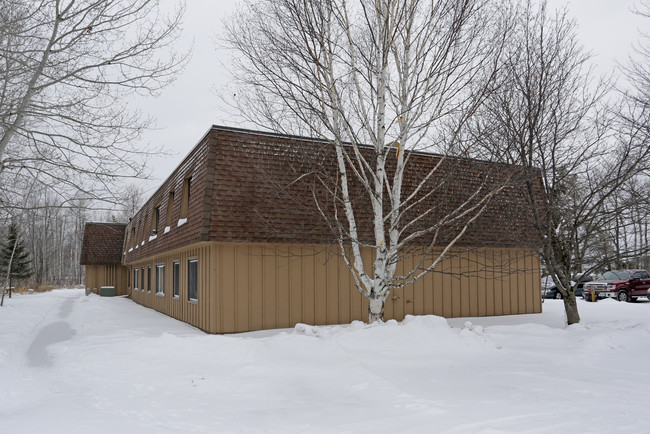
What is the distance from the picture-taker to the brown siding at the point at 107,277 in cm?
3108

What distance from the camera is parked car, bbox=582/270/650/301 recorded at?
22.1m

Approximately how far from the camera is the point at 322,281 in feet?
40.7

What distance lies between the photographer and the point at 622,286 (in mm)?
22156

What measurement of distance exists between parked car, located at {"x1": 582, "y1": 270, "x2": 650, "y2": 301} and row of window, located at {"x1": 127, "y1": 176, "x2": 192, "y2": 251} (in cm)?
1949

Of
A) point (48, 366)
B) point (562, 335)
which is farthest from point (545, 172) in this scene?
point (48, 366)

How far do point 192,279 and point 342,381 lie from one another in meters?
8.18

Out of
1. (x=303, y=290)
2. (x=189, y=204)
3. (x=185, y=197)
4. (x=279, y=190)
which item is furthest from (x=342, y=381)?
(x=185, y=197)

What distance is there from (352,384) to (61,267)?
6596 centimetres

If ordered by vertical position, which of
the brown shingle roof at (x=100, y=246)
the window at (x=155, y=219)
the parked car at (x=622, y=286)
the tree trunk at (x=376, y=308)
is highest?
the window at (x=155, y=219)

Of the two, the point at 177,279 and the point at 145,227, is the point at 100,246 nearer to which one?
the point at 145,227

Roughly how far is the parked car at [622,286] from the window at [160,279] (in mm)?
19636

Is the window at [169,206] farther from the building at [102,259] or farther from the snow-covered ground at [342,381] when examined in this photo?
the building at [102,259]

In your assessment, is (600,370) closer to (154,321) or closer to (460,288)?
(460,288)

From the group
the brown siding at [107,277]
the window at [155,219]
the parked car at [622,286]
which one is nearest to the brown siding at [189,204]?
the window at [155,219]
